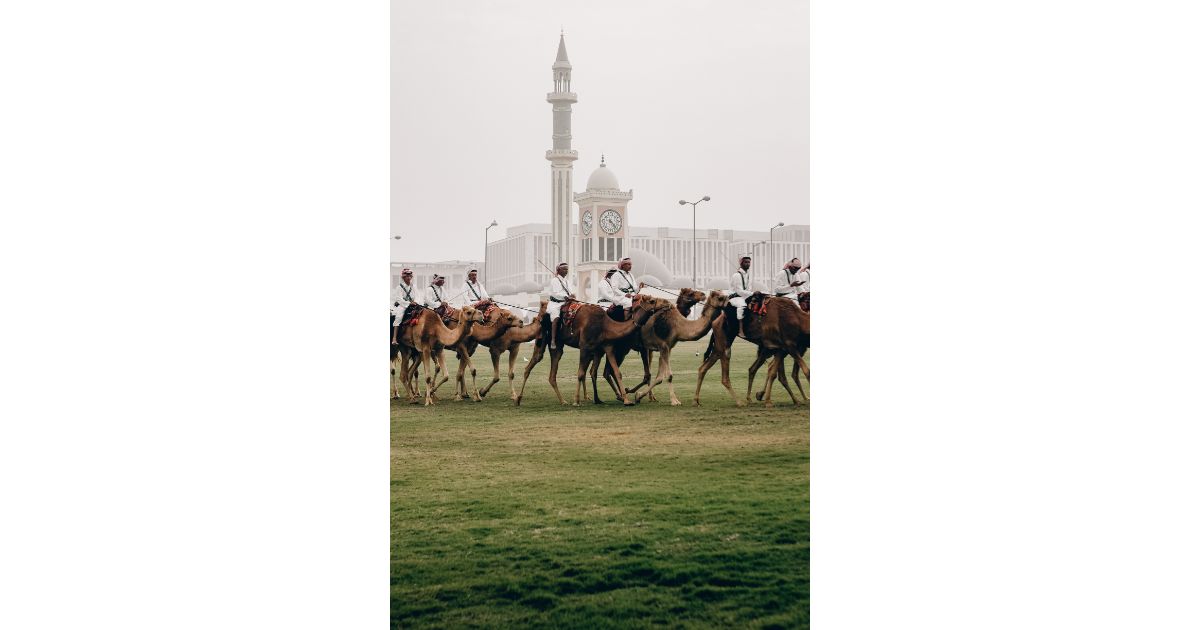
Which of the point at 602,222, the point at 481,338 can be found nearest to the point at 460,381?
the point at 481,338

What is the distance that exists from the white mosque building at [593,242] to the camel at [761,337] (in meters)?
0.28

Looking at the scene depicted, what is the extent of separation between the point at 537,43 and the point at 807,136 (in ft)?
6.14

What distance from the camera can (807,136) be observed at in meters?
7.43

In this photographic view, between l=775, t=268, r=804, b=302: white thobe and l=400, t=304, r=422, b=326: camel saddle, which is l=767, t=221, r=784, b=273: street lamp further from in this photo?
l=400, t=304, r=422, b=326: camel saddle

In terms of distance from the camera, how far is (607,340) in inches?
384

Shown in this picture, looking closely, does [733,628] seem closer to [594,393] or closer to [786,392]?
[786,392]

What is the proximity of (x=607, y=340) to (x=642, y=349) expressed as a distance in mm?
330

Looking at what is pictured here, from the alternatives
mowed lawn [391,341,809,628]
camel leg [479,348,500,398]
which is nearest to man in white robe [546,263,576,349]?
camel leg [479,348,500,398]

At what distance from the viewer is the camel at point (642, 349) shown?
915 cm

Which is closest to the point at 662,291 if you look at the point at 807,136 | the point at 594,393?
the point at 594,393

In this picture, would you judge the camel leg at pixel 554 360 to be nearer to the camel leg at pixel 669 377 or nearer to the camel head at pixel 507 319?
the camel head at pixel 507 319

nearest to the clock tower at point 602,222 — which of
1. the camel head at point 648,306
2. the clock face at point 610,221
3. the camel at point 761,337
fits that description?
the clock face at point 610,221

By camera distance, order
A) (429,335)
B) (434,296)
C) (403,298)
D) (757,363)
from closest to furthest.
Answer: (403,298) < (434,296) < (757,363) < (429,335)

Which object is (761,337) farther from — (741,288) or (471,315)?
(471,315)
